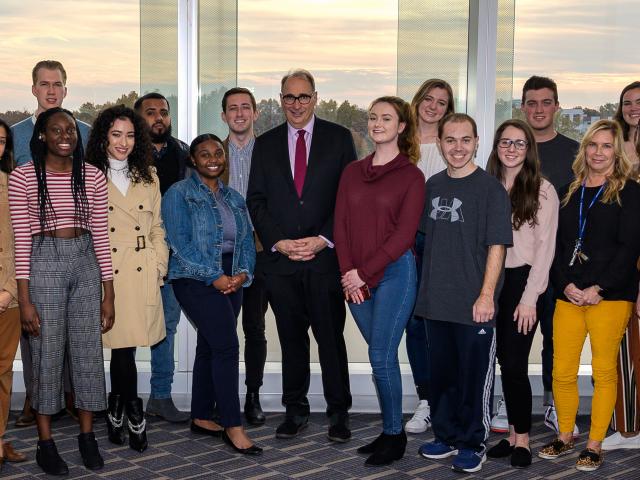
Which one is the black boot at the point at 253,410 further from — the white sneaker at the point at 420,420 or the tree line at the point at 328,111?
the tree line at the point at 328,111

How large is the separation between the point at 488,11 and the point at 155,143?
7.10ft

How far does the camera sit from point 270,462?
4.29 meters

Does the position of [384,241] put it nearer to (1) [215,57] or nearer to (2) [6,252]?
(2) [6,252]

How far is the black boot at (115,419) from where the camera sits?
4.46m

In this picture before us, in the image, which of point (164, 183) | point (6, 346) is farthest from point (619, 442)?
point (6, 346)

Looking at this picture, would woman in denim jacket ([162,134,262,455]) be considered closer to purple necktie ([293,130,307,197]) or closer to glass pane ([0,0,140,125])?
purple necktie ([293,130,307,197])

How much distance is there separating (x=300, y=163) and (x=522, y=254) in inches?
49.4

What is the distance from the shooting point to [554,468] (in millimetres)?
4234

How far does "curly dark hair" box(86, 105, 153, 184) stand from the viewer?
4.31m

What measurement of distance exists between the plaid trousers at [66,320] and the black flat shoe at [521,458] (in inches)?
79.2

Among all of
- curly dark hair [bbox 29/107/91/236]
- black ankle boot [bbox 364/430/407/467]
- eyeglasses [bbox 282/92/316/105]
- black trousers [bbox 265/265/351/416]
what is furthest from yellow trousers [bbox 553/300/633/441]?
curly dark hair [bbox 29/107/91/236]

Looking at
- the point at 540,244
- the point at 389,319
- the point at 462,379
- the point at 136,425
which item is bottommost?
the point at 136,425

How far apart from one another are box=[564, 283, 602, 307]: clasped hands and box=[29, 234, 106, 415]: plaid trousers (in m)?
2.24

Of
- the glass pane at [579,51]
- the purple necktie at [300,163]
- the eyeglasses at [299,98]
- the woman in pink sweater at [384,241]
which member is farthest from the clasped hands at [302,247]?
the glass pane at [579,51]
